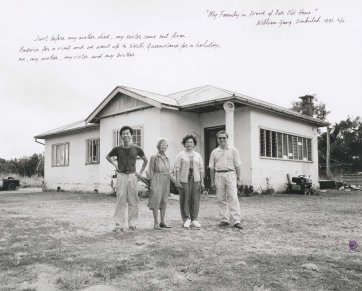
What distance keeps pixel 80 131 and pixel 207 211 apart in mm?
11580

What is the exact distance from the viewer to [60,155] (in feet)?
65.5

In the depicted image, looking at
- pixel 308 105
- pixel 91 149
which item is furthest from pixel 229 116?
pixel 308 105

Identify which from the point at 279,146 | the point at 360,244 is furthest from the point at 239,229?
the point at 279,146

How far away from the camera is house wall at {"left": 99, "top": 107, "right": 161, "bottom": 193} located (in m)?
13.3

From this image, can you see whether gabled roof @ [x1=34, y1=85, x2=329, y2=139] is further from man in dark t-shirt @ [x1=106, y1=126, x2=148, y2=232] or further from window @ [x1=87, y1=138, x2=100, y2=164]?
man in dark t-shirt @ [x1=106, y1=126, x2=148, y2=232]

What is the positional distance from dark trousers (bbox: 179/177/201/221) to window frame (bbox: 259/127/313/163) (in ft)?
25.8

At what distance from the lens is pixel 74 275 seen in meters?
3.21

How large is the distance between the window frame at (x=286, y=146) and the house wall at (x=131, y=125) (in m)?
3.99

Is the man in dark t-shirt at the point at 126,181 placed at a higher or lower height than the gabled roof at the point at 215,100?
lower

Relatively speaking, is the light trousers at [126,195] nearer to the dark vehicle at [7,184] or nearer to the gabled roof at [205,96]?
the gabled roof at [205,96]

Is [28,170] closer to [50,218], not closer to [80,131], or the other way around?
[80,131]

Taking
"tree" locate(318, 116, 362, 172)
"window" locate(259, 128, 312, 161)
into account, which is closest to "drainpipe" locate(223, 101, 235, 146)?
"window" locate(259, 128, 312, 161)

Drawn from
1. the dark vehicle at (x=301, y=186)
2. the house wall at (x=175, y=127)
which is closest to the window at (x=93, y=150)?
the house wall at (x=175, y=127)

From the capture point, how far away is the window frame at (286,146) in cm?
1382
